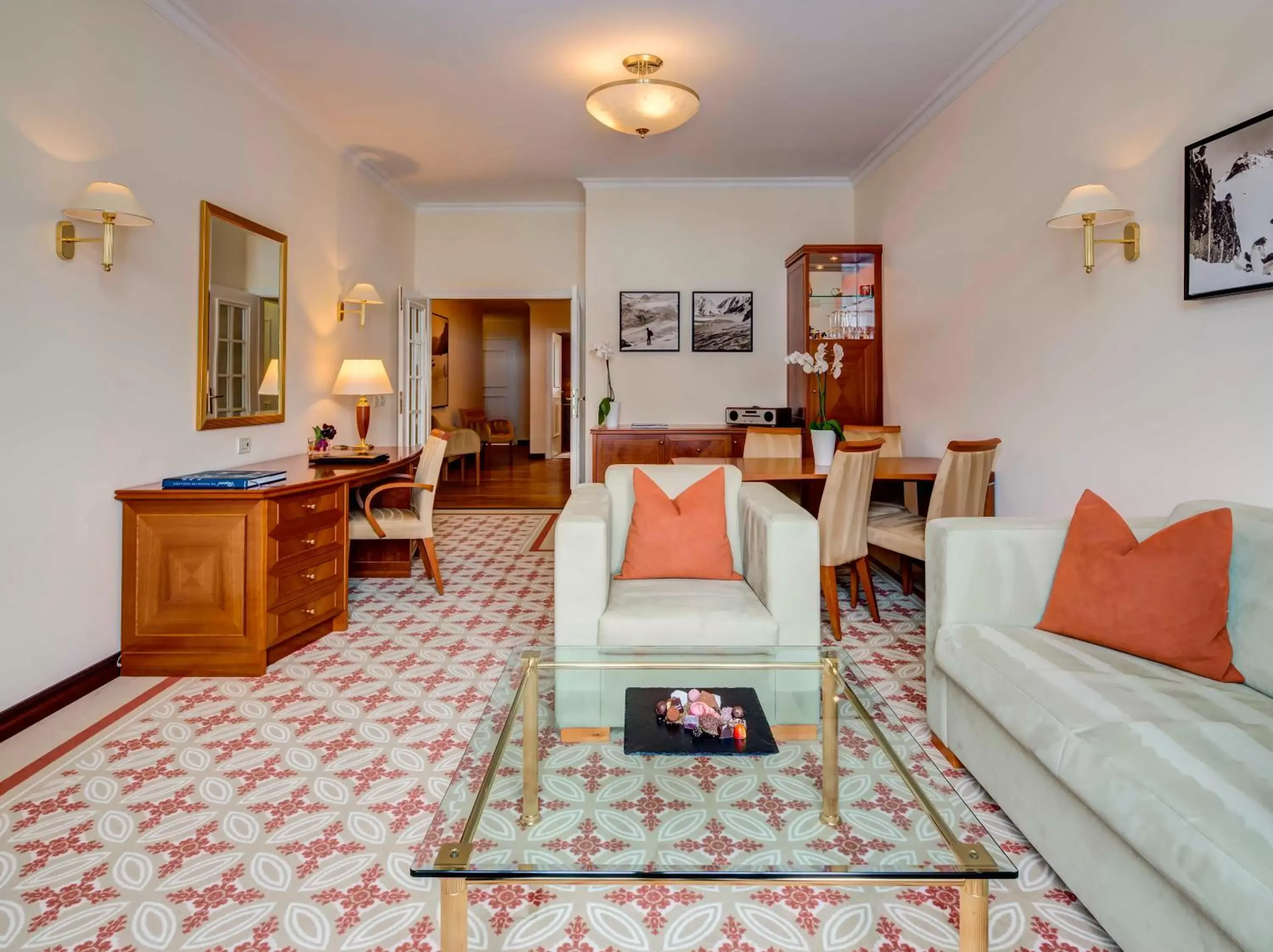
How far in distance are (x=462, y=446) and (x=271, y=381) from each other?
16.6 ft

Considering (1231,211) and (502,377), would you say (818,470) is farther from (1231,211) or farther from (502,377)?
Result: (502,377)

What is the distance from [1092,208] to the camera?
275 centimetres

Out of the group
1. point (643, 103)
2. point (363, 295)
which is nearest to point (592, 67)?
point (643, 103)

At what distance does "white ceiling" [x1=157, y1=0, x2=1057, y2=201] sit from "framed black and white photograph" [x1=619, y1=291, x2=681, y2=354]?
3.45 feet

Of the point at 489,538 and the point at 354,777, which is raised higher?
→ the point at 489,538

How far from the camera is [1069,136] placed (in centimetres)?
319

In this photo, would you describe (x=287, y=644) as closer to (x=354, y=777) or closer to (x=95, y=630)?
(x=95, y=630)

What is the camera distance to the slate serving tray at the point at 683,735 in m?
1.57

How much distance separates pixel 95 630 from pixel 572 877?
8.81 feet

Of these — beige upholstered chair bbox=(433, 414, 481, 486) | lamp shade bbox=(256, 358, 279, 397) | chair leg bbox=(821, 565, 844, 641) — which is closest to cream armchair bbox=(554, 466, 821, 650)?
chair leg bbox=(821, 565, 844, 641)

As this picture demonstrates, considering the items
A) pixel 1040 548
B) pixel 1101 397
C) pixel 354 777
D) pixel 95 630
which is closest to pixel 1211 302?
pixel 1101 397

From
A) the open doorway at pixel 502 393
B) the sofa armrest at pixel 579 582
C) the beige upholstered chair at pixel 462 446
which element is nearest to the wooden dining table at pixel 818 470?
the sofa armrest at pixel 579 582

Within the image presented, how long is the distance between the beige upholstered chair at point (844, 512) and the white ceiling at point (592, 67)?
2.03 metres

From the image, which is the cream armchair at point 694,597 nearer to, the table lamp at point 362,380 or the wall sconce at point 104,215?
the wall sconce at point 104,215
